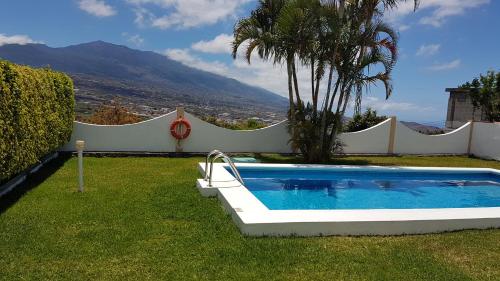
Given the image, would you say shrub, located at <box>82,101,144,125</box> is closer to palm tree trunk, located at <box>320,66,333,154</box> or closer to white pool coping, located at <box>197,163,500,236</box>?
palm tree trunk, located at <box>320,66,333,154</box>

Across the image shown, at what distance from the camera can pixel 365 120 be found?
17.3 meters

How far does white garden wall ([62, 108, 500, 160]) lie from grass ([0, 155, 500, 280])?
5550 millimetres

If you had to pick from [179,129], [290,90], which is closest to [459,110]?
[290,90]

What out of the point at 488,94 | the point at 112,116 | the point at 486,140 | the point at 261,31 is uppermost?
the point at 261,31

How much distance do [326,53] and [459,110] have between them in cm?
1473

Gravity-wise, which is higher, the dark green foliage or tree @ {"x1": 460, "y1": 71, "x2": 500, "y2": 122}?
tree @ {"x1": 460, "y1": 71, "x2": 500, "y2": 122}

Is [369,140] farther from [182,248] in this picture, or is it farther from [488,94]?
[182,248]

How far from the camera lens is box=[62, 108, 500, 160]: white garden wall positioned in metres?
12.5

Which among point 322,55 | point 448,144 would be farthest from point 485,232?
point 448,144


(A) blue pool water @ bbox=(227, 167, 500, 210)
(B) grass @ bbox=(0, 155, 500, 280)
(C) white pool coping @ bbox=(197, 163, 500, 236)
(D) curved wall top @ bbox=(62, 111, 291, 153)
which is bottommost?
(A) blue pool water @ bbox=(227, 167, 500, 210)

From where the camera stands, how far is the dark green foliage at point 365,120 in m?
17.3

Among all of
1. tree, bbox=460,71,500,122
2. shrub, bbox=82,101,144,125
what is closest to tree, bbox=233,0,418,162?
shrub, bbox=82,101,144,125

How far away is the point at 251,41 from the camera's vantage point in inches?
523

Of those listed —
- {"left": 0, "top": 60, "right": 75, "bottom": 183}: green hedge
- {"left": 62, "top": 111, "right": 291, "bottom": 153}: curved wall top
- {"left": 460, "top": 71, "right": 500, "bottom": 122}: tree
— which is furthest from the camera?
{"left": 460, "top": 71, "right": 500, "bottom": 122}: tree
